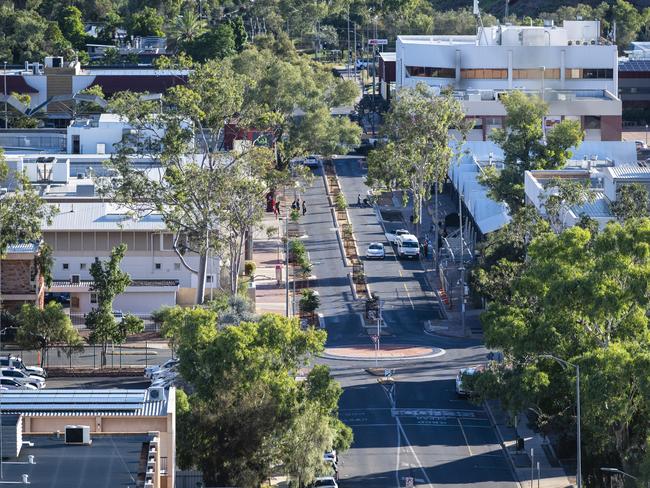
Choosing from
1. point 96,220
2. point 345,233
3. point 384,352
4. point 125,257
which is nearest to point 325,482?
point 384,352

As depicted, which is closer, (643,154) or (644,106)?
(643,154)

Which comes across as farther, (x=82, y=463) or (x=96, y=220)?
(x=96, y=220)

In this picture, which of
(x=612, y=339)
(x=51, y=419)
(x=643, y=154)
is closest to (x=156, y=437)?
(x=51, y=419)

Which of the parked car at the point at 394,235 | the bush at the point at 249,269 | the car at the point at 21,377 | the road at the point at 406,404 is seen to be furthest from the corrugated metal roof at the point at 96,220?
the parked car at the point at 394,235

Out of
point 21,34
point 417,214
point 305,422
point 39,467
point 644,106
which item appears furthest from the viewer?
point 21,34

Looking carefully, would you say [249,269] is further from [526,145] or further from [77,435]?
[77,435]

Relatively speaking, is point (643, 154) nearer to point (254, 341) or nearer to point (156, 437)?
point (254, 341)

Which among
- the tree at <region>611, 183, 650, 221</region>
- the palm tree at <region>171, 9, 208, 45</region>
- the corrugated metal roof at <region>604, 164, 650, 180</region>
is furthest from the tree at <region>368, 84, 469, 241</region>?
the palm tree at <region>171, 9, 208, 45</region>
